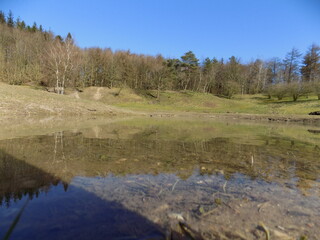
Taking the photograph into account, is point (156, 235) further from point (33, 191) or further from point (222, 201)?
point (33, 191)

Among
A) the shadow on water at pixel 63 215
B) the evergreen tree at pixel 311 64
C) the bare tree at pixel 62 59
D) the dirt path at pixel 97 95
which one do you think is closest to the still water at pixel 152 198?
the shadow on water at pixel 63 215

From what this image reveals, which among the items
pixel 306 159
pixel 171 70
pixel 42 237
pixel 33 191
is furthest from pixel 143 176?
pixel 171 70

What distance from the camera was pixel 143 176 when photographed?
4.04 meters

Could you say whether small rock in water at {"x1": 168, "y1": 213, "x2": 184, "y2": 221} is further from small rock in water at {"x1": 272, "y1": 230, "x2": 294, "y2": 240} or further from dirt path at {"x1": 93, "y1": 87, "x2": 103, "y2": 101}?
dirt path at {"x1": 93, "y1": 87, "x2": 103, "y2": 101}

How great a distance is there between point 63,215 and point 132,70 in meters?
60.7

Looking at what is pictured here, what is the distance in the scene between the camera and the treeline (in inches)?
1735

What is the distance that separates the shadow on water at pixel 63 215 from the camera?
217 centimetres

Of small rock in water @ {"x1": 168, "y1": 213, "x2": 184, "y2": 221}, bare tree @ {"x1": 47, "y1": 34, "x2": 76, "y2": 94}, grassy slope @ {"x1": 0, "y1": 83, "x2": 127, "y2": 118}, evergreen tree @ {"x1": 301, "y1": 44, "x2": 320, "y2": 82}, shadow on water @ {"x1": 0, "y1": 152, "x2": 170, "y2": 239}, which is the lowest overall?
shadow on water @ {"x1": 0, "y1": 152, "x2": 170, "y2": 239}

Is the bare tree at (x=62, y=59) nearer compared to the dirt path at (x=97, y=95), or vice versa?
the bare tree at (x=62, y=59)

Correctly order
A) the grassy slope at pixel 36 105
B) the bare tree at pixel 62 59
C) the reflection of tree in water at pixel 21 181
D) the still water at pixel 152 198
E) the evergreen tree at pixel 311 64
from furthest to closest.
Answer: the evergreen tree at pixel 311 64 → the bare tree at pixel 62 59 → the grassy slope at pixel 36 105 → the reflection of tree in water at pixel 21 181 → the still water at pixel 152 198

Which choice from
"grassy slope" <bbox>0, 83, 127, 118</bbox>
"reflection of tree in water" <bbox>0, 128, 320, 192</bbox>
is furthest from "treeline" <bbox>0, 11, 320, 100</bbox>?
"reflection of tree in water" <bbox>0, 128, 320, 192</bbox>

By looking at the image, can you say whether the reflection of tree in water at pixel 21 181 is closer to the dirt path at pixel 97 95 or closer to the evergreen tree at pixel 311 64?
the dirt path at pixel 97 95

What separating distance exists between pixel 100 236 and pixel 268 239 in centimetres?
183

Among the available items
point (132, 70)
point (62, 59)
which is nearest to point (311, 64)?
point (132, 70)
